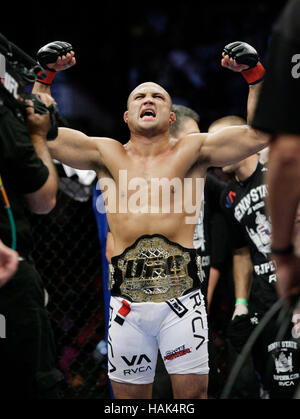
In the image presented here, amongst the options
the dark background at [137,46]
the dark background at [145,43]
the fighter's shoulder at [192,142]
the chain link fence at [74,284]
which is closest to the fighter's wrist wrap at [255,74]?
the fighter's shoulder at [192,142]

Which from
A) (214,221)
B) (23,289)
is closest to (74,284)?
(214,221)

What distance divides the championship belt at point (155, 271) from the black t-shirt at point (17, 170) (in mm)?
687

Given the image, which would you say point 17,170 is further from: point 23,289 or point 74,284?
point 74,284

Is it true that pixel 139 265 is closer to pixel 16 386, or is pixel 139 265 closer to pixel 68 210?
pixel 16 386

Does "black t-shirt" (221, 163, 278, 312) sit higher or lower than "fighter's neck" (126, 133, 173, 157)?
lower

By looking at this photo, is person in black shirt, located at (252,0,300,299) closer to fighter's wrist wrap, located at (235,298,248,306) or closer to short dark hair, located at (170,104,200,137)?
fighter's wrist wrap, located at (235,298,248,306)

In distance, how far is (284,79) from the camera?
121 cm

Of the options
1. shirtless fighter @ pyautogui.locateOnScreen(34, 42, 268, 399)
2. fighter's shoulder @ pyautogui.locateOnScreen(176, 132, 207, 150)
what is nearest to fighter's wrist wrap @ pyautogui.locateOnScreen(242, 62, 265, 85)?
shirtless fighter @ pyautogui.locateOnScreen(34, 42, 268, 399)

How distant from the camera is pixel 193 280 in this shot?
7.48 feet

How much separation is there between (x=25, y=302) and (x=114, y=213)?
0.83 m

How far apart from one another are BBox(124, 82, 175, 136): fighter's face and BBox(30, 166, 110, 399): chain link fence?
86 centimetres

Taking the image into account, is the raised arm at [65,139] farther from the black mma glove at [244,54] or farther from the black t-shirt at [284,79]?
the black t-shirt at [284,79]

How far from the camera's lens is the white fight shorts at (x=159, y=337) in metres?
2.23

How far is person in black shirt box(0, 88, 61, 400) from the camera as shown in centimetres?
155
